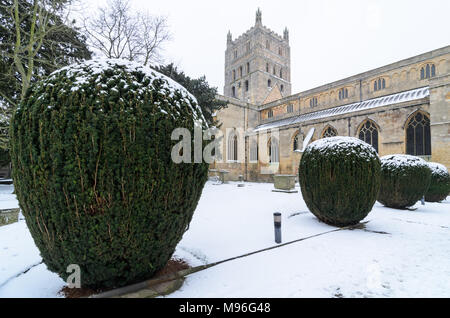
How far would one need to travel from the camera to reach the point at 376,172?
5.50 meters

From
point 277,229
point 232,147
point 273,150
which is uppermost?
point 232,147

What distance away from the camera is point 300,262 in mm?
3408

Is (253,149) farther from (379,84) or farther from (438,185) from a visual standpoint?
(438,185)

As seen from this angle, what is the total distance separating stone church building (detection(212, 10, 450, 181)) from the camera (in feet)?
53.2

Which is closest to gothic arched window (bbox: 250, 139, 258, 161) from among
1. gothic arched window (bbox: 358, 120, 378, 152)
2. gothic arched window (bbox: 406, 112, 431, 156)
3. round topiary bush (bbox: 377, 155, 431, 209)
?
gothic arched window (bbox: 358, 120, 378, 152)

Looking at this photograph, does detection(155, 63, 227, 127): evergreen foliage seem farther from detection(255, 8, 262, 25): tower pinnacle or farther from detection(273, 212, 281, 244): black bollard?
detection(255, 8, 262, 25): tower pinnacle

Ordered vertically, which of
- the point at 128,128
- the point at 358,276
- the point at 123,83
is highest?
the point at 123,83

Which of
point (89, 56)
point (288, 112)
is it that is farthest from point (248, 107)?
point (89, 56)

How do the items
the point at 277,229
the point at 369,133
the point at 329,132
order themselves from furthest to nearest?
1. the point at 329,132
2. the point at 369,133
3. the point at 277,229

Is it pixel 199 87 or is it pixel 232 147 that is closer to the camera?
pixel 199 87

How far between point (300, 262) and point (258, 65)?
137 ft

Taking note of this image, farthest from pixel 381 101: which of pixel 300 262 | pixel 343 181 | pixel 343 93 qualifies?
pixel 300 262
